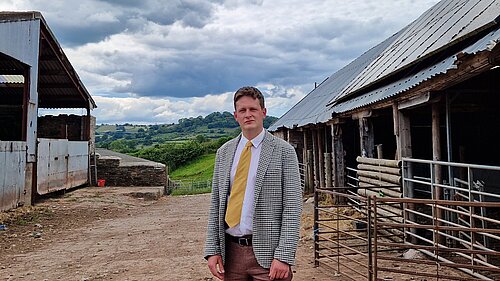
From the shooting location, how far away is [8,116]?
60.2 ft

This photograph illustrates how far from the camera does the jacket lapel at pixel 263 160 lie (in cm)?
264

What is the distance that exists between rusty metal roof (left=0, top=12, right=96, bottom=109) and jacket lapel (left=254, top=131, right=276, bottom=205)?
35.7 feet

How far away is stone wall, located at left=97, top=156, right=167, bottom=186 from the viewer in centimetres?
2008

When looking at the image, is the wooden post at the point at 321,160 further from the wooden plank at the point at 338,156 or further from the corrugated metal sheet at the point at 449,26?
the corrugated metal sheet at the point at 449,26

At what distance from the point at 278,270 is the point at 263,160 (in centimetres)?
67

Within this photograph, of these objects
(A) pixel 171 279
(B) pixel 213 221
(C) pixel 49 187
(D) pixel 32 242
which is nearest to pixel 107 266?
(A) pixel 171 279

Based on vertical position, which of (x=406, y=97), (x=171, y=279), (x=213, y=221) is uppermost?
(x=406, y=97)

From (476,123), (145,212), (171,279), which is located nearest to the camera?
(171,279)

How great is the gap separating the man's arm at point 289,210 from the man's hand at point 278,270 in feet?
0.08

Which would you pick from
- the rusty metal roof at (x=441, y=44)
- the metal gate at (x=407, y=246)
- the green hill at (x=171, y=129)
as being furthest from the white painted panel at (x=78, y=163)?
the green hill at (x=171, y=129)

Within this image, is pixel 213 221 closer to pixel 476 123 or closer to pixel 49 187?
pixel 476 123

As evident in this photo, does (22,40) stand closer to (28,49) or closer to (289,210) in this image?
(28,49)

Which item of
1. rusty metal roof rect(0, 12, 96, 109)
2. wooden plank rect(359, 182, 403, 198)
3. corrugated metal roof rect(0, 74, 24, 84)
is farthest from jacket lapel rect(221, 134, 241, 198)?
corrugated metal roof rect(0, 74, 24, 84)

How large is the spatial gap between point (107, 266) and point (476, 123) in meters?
8.61
